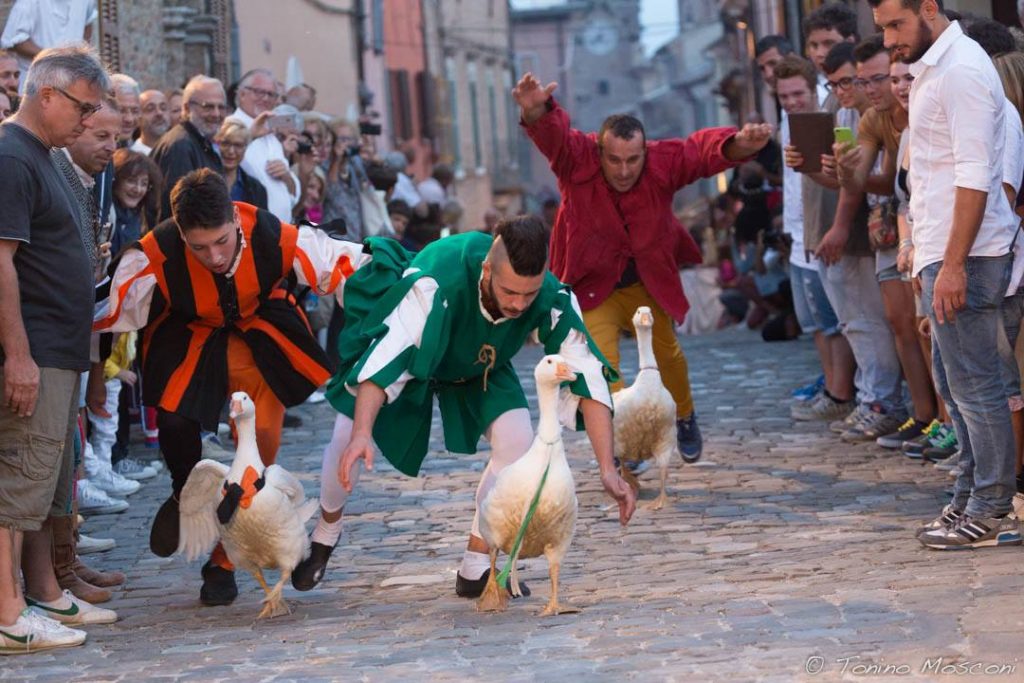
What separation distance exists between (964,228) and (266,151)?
6654 mm

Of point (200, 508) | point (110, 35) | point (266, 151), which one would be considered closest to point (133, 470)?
point (266, 151)

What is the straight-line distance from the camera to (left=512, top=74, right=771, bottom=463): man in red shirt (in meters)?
9.16

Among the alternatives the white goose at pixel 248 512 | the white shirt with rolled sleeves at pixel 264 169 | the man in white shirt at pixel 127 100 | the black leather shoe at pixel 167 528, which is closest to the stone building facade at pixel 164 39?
the white shirt with rolled sleeves at pixel 264 169

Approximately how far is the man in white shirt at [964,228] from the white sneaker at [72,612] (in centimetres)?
331

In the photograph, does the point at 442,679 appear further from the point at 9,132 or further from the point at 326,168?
the point at 326,168

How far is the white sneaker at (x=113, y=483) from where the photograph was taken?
9.83 meters

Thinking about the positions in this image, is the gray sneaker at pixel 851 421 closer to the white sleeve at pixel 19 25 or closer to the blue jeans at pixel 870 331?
the blue jeans at pixel 870 331

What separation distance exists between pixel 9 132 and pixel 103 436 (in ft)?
12.7

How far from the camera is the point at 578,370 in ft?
21.8

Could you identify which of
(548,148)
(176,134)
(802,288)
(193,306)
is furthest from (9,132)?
(802,288)

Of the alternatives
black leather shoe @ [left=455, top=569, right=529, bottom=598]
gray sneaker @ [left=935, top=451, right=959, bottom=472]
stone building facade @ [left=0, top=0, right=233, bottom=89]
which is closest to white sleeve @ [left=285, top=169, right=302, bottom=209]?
stone building facade @ [left=0, top=0, right=233, bottom=89]

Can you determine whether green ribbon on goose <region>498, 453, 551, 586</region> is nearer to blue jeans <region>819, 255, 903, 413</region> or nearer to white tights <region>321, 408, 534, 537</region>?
white tights <region>321, 408, 534, 537</region>

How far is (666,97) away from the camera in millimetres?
73688

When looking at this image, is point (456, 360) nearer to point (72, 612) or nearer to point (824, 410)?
point (72, 612)
